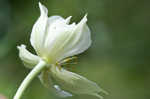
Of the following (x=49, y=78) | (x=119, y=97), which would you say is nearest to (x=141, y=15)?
(x=119, y=97)

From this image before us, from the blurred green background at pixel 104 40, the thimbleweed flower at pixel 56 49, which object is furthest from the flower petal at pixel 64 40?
the blurred green background at pixel 104 40

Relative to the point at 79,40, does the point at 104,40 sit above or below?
below

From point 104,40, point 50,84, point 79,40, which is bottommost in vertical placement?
point 104,40

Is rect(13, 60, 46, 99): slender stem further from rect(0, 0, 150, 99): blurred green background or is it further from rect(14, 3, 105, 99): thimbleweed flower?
rect(0, 0, 150, 99): blurred green background

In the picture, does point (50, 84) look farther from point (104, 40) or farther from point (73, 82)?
point (104, 40)

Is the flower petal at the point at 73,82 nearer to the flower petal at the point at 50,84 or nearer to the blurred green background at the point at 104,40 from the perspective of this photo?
the flower petal at the point at 50,84

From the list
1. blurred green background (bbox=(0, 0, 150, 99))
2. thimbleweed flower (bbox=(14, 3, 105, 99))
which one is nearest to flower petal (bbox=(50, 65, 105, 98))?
thimbleweed flower (bbox=(14, 3, 105, 99))

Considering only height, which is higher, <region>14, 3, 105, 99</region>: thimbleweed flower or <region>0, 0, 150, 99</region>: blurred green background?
A: <region>14, 3, 105, 99</region>: thimbleweed flower

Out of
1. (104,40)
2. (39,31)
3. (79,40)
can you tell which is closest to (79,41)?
(79,40)
